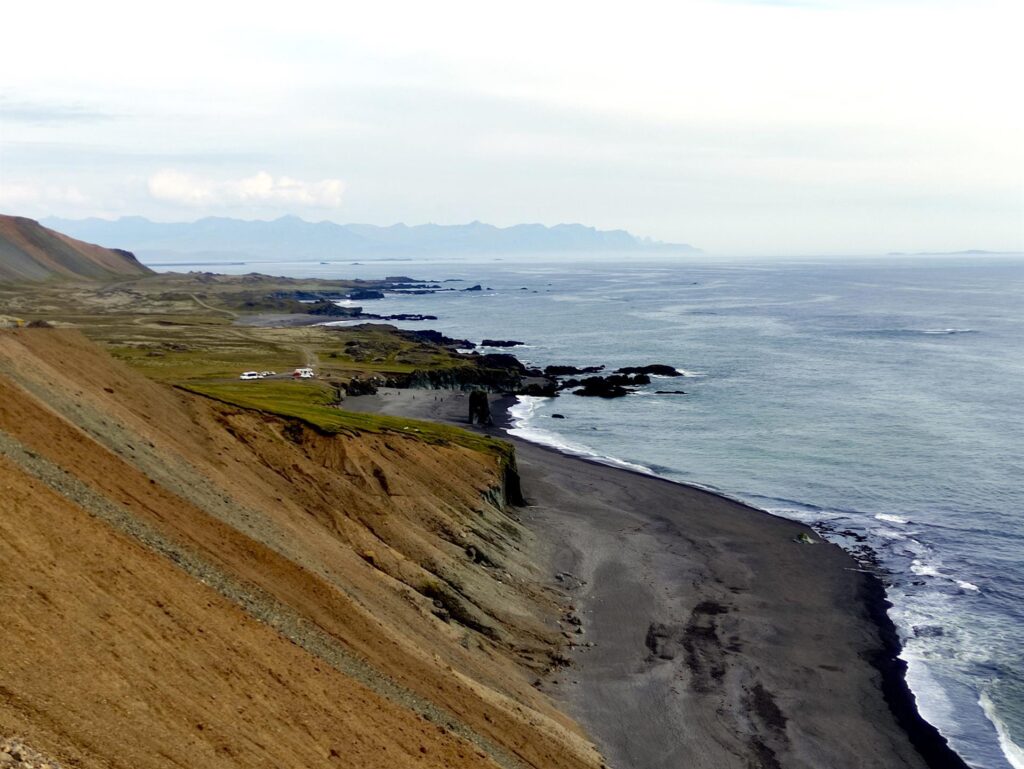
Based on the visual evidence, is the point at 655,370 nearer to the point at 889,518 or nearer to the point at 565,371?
the point at 565,371

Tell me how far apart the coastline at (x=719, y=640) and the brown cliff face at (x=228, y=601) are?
3286mm

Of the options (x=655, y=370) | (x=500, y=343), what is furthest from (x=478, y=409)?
(x=500, y=343)

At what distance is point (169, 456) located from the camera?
33.7 meters

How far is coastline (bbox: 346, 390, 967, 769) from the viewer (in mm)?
34469

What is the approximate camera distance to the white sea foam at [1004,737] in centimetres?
3359

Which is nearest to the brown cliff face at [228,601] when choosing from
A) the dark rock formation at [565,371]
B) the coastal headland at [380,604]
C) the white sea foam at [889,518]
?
the coastal headland at [380,604]

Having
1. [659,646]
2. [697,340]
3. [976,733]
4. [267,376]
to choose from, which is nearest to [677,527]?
[659,646]

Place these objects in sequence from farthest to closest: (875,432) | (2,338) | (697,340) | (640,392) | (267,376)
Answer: (697,340) → (640,392) → (267,376) → (875,432) → (2,338)

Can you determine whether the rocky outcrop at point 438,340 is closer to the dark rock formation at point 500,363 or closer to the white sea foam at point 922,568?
the dark rock formation at point 500,363

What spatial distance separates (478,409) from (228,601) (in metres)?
64.0

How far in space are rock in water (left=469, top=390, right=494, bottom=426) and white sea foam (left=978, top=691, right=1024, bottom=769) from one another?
182 ft

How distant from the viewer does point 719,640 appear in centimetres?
4312

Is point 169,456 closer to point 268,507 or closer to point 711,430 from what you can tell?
point 268,507

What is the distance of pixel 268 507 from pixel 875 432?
6634 centimetres
